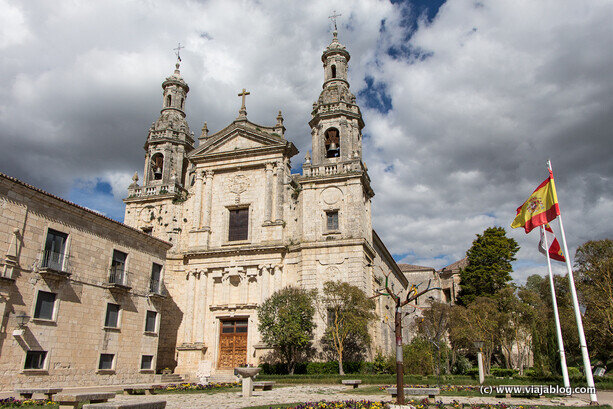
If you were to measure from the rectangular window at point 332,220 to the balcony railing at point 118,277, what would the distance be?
11728 mm

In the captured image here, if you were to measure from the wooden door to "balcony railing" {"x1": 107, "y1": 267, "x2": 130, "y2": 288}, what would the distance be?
7218 millimetres

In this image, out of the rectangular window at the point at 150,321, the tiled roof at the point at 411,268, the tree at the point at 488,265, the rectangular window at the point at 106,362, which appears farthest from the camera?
the tiled roof at the point at 411,268

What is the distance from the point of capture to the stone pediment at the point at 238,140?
30.8 m

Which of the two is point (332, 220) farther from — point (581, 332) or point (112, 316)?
point (581, 332)

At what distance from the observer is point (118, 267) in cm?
2291

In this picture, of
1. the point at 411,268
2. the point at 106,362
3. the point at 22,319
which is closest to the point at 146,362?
the point at 106,362

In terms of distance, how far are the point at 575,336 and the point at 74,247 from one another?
29.5 metres

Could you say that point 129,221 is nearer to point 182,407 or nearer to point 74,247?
point 74,247

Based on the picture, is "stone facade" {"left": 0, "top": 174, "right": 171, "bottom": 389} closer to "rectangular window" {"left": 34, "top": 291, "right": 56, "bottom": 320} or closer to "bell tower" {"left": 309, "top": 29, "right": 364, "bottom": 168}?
"rectangular window" {"left": 34, "top": 291, "right": 56, "bottom": 320}

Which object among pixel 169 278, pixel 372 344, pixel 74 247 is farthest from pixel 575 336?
pixel 74 247

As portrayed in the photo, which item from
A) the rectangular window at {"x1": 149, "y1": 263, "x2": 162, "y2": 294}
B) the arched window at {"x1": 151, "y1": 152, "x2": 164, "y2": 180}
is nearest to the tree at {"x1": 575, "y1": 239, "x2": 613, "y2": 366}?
the rectangular window at {"x1": 149, "y1": 263, "x2": 162, "y2": 294}

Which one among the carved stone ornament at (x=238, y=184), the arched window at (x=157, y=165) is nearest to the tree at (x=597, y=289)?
the carved stone ornament at (x=238, y=184)

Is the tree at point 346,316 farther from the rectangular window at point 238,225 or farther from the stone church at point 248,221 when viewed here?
the rectangular window at point 238,225

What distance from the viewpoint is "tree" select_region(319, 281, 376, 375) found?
76.6 feet
